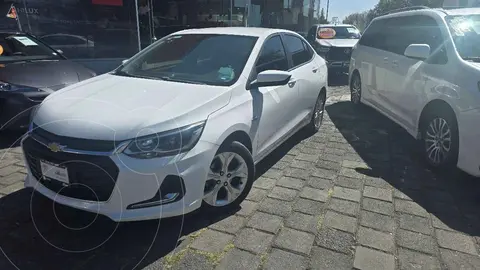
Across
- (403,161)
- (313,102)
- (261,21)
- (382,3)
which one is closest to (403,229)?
(403,161)

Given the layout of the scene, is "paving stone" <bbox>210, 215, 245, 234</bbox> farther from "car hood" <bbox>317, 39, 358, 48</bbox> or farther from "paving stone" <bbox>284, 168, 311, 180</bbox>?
"car hood" <bbox>317, 39, 358, 48</bbox>

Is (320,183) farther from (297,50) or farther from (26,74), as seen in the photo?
(26,74)

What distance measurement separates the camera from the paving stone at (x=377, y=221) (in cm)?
281

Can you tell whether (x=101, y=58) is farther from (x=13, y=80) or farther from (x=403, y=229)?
(x=403, y=229)

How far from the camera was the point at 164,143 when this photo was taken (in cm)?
238

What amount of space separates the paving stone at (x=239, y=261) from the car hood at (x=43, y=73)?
3600 mm

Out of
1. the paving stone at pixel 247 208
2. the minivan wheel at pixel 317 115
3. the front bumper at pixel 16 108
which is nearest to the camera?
the paving stone at pixel 247 208

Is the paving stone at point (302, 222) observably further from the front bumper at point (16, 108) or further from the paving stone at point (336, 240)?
the front bumper at point (16, 108)

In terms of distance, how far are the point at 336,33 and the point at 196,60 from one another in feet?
32.4

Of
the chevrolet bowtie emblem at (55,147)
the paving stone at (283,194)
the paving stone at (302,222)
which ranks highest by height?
the chevrolet bowtie emblem at (55,147)

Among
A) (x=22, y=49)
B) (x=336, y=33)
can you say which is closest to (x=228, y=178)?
(x=22, y=49)

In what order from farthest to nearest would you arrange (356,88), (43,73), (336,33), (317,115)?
1. (336,33)
2. (356,88)
3. (317,115)
4. (43,73)

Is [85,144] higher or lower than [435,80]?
Answer: lower

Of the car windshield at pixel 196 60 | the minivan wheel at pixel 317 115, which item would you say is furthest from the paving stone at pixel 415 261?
the minivan wheel at pixel 317 115
